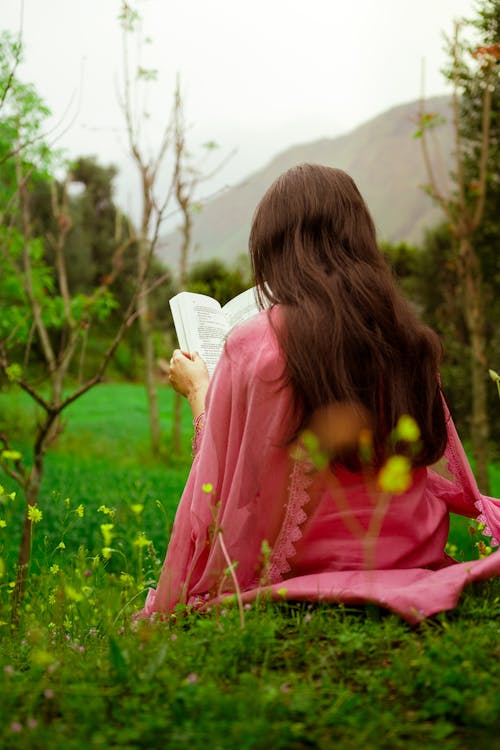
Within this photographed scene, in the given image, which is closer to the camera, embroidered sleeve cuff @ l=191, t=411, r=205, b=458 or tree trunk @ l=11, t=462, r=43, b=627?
embroidered sleeve cuff @ l=191, t=411, r=205, b=458

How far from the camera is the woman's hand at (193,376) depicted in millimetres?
2533

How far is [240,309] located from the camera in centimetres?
264

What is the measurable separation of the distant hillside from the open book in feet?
290

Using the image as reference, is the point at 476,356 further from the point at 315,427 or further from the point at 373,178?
the point at 373,178

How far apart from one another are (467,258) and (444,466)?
4085mm

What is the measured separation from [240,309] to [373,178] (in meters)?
122

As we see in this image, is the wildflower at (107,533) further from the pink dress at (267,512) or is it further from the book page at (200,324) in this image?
the book page at (200,324)

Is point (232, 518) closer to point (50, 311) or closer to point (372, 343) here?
point (372, 343)

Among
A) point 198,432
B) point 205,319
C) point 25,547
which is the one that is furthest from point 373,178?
point 198,432

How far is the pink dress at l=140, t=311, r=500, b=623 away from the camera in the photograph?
84.7 inches

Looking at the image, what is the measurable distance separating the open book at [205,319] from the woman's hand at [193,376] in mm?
25

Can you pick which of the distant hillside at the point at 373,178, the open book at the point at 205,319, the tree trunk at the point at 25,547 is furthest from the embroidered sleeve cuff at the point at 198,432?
the distant hillside at the point at 373,178

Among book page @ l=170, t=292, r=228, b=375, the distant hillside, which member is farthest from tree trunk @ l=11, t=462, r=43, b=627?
the distant hillside

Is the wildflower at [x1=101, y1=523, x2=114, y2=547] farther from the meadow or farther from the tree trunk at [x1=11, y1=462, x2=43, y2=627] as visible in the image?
the tree trunk at [x1=11, y1=462, x2=43, y2=627]
